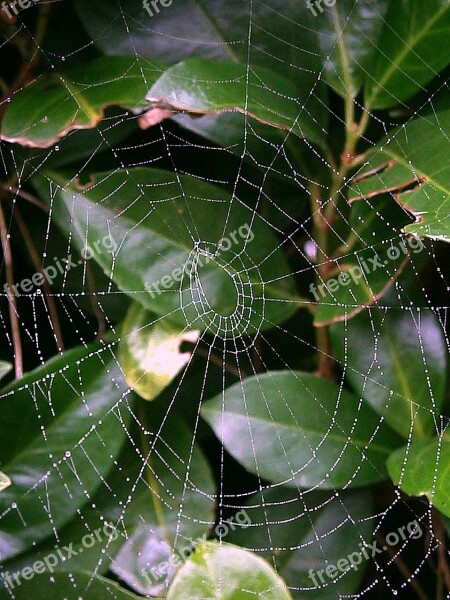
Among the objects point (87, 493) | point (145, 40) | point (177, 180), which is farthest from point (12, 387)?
point (145, 40)

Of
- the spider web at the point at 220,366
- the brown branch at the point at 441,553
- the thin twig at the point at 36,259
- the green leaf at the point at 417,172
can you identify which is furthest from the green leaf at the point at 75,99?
the brown branch at the point at 441,553

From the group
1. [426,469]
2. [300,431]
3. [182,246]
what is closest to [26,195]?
[182,246]

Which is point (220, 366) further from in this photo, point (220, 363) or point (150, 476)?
point (150, 476)

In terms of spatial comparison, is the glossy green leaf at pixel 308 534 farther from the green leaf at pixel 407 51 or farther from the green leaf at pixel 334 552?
the green leaf at pixel 407 51

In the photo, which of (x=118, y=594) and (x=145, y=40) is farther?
(x=145, y=40)

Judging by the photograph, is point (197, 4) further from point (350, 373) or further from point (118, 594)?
point (118, 594)

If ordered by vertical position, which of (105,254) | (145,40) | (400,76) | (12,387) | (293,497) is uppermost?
(145,40)

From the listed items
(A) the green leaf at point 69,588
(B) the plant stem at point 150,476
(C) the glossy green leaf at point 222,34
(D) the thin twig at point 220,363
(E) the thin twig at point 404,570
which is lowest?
(E) the thin twig at point 404,570

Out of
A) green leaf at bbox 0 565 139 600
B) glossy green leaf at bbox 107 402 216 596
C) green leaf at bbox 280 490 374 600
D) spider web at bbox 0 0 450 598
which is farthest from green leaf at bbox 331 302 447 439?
green leaf at bbox 0 565 139 600
